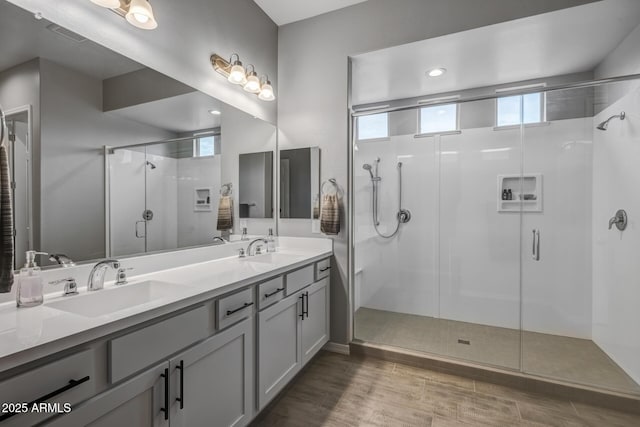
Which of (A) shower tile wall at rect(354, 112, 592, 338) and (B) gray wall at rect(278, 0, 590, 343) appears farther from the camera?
(A) shower tile wall at rect(354, 112, 592, 338)

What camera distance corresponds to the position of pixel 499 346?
8.26 feet

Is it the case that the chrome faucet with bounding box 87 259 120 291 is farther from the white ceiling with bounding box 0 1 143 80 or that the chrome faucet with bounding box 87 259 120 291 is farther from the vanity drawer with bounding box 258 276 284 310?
the white ceiling with bounding box 0 1 143 80

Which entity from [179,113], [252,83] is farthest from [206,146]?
[252,83]

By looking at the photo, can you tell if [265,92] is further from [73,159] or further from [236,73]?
[73,159]

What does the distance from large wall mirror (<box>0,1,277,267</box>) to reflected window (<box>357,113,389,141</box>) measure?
1.33 meters

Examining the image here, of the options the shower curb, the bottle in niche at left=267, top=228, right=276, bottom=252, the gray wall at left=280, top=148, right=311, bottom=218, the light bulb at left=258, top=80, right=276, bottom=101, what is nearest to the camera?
the shower curb

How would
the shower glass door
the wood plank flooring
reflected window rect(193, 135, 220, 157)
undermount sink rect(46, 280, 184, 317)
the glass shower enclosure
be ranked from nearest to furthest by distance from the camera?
undermount sink rect(46, 280, 184, 317)
the wood plank flooring
reflected window rect(193, 135, 220, 157)
the glass shower enclosure
the shower glass door

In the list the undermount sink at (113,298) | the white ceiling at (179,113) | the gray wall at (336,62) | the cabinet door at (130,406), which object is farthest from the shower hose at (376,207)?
the cabinet door at (130,406)

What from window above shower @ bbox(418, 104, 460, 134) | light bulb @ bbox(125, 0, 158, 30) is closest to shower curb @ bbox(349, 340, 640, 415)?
window above shower @ bbox(418, 104, 460, 134)

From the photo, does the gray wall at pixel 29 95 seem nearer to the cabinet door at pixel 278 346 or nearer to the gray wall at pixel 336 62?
the cabinet door at pixel 278 346

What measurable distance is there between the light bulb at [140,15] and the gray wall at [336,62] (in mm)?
1392

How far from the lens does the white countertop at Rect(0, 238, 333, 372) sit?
76 cm

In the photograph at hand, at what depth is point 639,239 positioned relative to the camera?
1.98 metres

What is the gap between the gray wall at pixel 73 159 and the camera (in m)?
1.23
